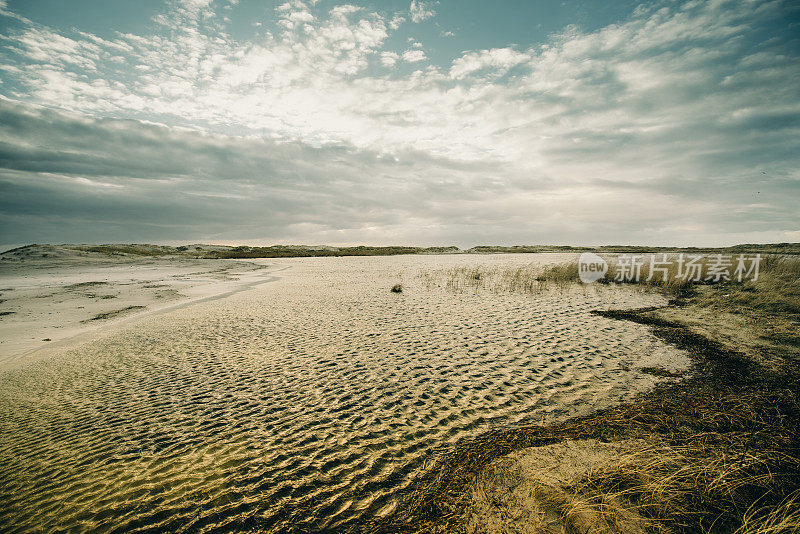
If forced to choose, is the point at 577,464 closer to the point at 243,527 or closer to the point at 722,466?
the point at 722,466

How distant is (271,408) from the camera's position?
575 centimetres

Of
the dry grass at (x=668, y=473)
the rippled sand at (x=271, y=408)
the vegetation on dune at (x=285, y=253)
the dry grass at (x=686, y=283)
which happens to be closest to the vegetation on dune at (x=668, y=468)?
the dry grass at (x=668, y=473)

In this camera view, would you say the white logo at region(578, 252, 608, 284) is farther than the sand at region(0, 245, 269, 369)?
Yes

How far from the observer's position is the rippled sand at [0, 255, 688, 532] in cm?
363

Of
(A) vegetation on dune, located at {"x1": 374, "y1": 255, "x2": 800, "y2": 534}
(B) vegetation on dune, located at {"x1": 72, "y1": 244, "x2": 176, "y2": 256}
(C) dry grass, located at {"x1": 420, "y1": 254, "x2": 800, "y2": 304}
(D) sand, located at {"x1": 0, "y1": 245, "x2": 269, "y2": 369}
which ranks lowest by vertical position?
(D) sand, located at {"x1": 0, "y1": 245, "x2": 269, "y2": 369}

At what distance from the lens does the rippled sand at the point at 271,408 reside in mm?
3635

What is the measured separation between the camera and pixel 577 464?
3.94 metres

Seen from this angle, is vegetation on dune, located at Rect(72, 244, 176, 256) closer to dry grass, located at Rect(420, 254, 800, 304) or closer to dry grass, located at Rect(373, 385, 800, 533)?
dry grass, located at Rect(420, 254, 800, 304)

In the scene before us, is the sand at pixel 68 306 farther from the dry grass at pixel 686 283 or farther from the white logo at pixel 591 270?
the white logo at pixel 591 270

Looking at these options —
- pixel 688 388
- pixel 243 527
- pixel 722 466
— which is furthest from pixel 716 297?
pixel 243 527

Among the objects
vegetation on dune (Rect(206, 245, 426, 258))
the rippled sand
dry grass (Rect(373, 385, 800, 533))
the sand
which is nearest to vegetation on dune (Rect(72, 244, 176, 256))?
vegetation on dune (Rect(206, 245, 426, 258))

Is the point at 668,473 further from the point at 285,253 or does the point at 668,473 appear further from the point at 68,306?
the point at 285,253

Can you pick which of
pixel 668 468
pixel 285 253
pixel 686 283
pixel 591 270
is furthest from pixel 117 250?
pixel 686 283

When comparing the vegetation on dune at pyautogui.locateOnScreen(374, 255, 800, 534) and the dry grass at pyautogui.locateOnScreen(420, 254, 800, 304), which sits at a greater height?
the dry grass at pyautogui.locateOnScreen(420, 254, 800, 304)
